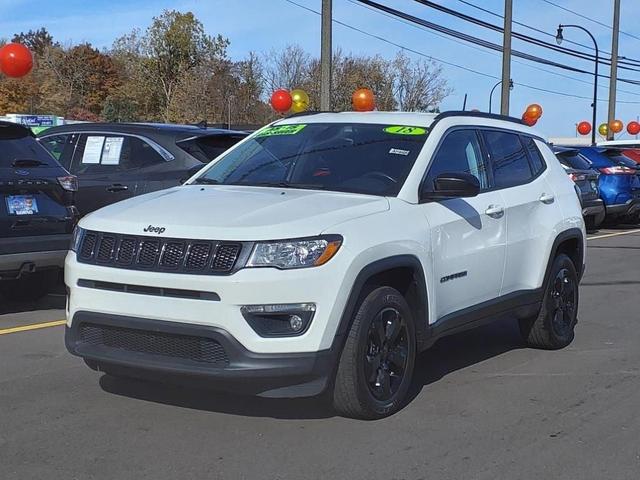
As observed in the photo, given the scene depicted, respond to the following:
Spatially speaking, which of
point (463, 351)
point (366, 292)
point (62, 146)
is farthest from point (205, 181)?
point (62, 146)

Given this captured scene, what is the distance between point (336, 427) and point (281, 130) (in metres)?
2.36

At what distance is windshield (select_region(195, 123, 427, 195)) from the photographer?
5348 millimetres

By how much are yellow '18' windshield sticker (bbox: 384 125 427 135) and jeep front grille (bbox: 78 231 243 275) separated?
183 cm

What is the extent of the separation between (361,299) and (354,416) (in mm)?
708

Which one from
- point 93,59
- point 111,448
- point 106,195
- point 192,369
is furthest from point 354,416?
point 93,59

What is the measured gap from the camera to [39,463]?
165 inches

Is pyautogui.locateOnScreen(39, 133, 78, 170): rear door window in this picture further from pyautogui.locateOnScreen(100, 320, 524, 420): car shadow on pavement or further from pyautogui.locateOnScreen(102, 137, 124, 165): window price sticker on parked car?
pyautogui.locateOnScreen(100, 320, 524, 420): car shadow on pavement

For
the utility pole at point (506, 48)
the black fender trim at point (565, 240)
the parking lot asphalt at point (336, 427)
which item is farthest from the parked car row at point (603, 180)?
the parking lot asphalt at point (336, 427)

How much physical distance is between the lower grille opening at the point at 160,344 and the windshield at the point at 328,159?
145 cm

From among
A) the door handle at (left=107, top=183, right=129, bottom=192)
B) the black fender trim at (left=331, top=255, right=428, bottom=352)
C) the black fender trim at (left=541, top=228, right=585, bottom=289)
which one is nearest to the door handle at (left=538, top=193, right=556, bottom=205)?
the black fender trim at (left=541, top=228, right=585, bottom=289)

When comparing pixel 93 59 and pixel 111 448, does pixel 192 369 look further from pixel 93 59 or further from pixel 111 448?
pixel 93 59

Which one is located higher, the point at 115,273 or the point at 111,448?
the point at 115,273

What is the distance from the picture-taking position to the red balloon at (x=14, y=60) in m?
20.8

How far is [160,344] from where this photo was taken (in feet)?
14.4
